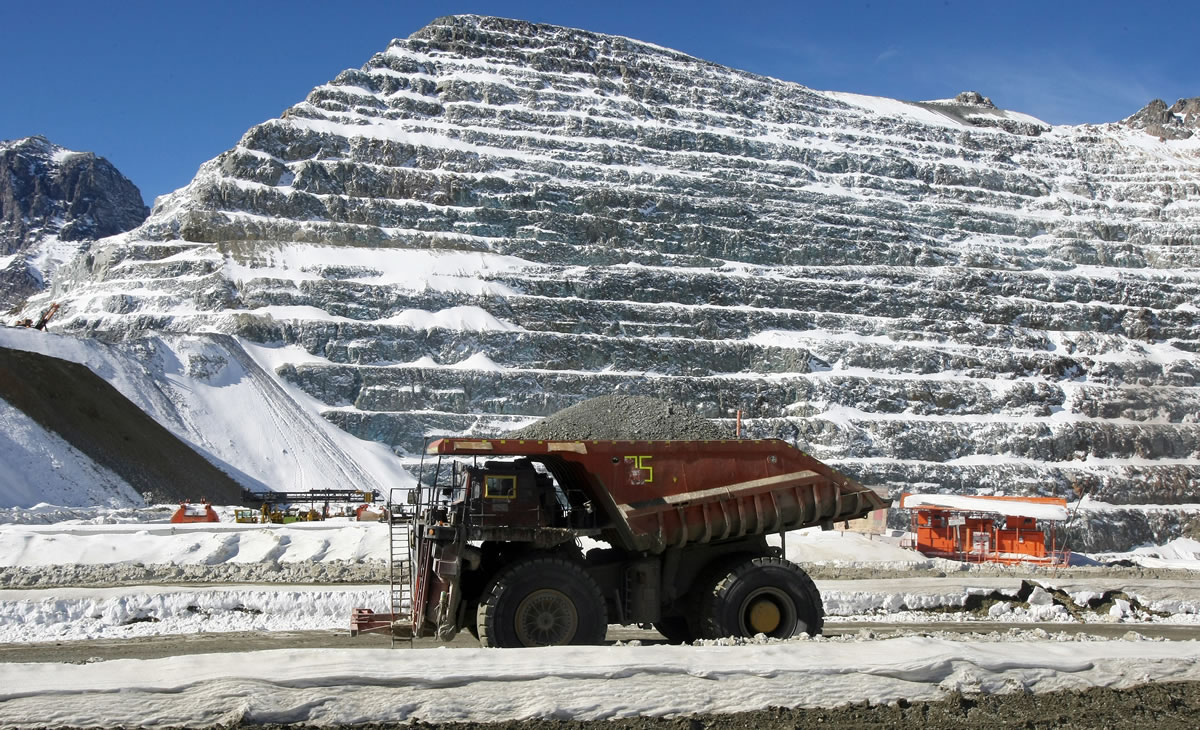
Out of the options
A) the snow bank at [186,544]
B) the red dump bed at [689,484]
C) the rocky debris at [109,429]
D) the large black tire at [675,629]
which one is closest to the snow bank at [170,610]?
the snow bank at [186,544]

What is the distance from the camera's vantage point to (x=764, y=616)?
466 inches

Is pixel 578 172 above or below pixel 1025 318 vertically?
above

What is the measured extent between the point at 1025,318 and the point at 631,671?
8386cm

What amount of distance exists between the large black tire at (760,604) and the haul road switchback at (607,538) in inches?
0.6

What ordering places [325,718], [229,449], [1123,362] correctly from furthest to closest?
[1123,362] → [229,449] → [325,718]

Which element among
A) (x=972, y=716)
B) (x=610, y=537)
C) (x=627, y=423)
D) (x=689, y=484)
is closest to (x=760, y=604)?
(x=689, y=484)

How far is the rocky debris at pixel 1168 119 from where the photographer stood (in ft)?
410

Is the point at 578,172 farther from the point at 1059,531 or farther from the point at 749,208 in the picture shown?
the point at 1059,531

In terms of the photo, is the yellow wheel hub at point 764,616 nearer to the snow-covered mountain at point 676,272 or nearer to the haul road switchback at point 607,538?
the haul road switchback at point 607,538

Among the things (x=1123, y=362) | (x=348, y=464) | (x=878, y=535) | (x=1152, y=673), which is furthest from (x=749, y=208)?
(x=1152, y=673)

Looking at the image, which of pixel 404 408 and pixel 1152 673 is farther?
pixel 404 408

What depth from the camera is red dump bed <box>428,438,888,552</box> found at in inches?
451

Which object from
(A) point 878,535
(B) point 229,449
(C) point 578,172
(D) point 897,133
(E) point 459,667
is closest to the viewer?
(E) point 459,667

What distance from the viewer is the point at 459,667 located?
7449 millimetres
